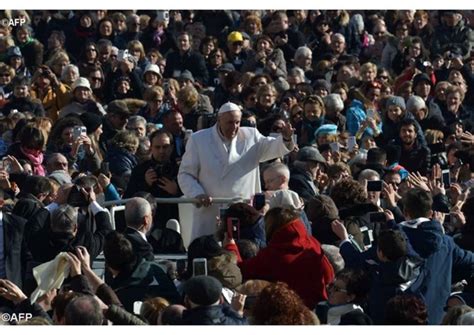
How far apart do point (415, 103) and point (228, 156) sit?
19.1ft

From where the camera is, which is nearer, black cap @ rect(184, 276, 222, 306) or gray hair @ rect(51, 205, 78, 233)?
black cap @ rect(184, 276, 222, 306)

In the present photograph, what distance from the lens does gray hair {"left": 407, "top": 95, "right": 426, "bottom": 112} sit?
19.2 m

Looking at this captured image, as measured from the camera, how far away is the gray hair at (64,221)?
11.8 m

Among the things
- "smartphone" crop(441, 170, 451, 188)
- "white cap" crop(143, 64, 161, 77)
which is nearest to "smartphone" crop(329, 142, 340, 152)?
"smartphone" crop(441, 170, 451, 188)

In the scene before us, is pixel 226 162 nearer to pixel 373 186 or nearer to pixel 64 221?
pixel 373 186

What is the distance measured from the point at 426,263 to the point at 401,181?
11.0ft

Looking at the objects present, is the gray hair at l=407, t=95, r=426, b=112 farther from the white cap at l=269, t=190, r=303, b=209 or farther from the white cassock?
the white cap at l=269, t=190, r=303, b=209

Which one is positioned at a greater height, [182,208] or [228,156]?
[228,156]

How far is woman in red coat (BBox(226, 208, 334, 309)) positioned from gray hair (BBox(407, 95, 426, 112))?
305 inches

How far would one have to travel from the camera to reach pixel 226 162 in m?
13.7

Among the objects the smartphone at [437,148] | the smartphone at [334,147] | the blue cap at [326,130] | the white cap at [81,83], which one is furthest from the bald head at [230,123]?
the white cap at [81,83]

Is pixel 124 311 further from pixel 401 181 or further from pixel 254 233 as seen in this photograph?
pixel 401 181

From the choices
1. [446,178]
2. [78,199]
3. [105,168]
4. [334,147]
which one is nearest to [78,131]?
[105,168]

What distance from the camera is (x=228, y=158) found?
13750mm
